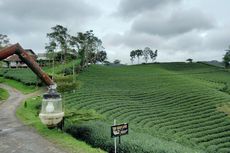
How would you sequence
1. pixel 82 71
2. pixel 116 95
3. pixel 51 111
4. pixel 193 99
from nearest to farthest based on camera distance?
pixel 51 111, pixel 193 99, pixel 116 95, pixel 82 71

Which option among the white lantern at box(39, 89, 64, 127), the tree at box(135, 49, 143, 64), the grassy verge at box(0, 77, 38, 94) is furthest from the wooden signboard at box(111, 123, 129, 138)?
the tree at box(135, 49, 143, 64)

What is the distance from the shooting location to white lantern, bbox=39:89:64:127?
868cm

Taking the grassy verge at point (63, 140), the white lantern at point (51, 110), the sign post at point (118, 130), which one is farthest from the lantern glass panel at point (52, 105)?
the grassy verge at point (63, 140)

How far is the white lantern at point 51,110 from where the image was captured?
868 centimetres

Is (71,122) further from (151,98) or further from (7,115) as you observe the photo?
(151,98)

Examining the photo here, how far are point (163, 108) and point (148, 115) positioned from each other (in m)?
4.55

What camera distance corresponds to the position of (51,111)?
28.5ft

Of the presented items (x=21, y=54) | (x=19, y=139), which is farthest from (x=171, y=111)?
(x=21, y=54)

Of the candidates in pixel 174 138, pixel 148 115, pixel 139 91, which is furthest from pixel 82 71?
pixel 174 138

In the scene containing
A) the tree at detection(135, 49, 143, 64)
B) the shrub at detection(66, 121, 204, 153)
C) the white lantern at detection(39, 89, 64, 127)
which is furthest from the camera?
the tree at detection(135, 49, 143, 64)

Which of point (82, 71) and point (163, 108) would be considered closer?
point (163, 108)

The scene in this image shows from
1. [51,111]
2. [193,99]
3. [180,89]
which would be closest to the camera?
[51,111]

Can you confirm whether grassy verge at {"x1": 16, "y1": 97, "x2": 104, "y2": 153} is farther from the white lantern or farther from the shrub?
the white lantern

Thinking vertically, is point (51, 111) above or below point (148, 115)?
above
